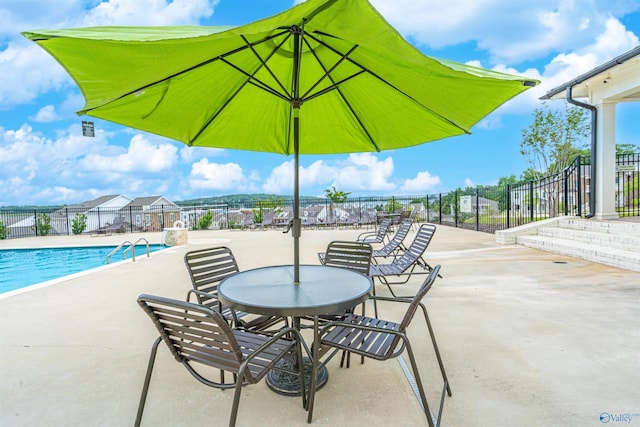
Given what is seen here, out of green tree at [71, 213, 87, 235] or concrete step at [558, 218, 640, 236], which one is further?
green tree at [71, 213, 87, 235]

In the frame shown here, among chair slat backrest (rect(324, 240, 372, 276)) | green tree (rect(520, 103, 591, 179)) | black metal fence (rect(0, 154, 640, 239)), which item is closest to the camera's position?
chair slat backrest (rect(324, 240, 372, 276))

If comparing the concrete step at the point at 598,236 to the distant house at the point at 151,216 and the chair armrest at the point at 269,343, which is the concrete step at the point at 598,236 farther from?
the distant house at the point at 151,216

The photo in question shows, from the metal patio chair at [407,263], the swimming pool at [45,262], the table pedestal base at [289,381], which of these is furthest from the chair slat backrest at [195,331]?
the swimming pool at [45,262]

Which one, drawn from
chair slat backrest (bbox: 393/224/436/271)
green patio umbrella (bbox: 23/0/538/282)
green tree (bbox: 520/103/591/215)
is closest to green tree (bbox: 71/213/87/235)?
green patio umbrella (bbox: 23/0/538/282)

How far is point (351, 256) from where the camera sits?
3.17 meters

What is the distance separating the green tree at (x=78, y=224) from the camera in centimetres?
1477

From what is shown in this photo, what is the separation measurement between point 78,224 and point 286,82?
15.7m

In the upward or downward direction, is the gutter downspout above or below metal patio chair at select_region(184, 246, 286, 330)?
above

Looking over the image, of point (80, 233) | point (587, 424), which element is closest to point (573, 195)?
point (587, 424)

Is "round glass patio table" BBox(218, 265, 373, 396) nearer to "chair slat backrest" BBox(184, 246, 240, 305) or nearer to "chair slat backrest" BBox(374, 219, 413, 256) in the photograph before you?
"chair slat backrest" BBox(184, 246, 240, 305)

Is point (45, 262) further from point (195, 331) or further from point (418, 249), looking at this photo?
point (195, 331)

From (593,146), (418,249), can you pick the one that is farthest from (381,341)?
(593,146)

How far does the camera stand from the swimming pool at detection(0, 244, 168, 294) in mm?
7388

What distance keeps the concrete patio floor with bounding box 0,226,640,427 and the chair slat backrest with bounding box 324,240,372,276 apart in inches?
27.9
